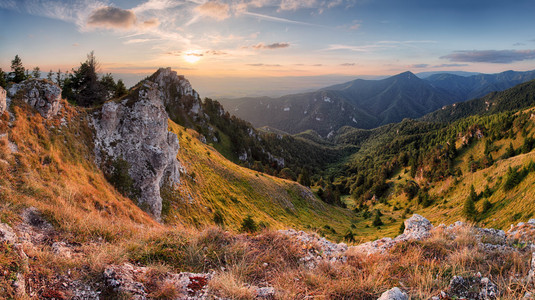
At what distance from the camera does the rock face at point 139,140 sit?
19500mm

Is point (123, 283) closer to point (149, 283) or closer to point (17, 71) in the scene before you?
point (149, 283)

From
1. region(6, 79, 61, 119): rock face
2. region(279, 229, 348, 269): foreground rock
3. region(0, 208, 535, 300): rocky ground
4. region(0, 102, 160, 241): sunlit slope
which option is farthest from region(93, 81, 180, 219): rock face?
region(279, 229, 348, 269): foreground rock

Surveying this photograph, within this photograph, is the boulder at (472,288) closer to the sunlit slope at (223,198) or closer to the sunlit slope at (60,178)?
the sunlit slope at (60,178)

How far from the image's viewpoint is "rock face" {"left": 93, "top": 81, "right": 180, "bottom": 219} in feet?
64.0

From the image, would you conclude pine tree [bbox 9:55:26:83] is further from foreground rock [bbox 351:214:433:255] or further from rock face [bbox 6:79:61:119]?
foreground rock [bbox 351:214:433:255]

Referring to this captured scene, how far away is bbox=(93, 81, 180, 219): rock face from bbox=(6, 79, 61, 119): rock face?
12.5 ft

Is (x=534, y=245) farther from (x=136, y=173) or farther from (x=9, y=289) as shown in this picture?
(x=136, y=173)

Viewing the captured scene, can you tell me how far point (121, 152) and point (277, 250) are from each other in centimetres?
1884

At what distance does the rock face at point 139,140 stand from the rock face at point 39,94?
3.80 m

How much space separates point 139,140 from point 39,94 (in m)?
7.74

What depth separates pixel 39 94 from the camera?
1514cm

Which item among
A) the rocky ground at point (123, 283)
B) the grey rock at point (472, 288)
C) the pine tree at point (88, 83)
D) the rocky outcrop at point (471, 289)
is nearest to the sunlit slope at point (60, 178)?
the rocky ground at point (123, 283)

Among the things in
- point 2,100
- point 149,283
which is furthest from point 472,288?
point 2,100

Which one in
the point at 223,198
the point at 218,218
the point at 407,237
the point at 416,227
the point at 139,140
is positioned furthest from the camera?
the point at 223,198
